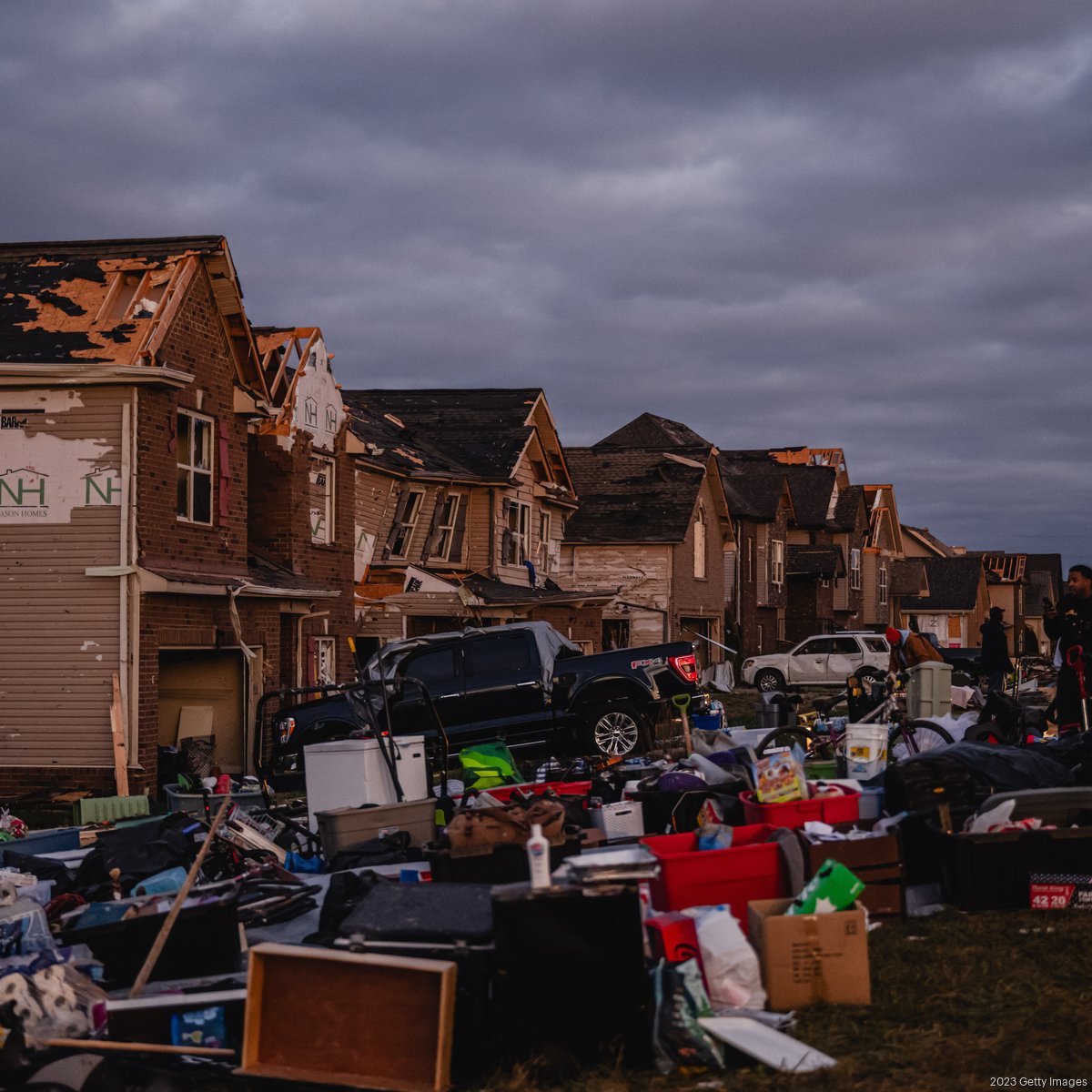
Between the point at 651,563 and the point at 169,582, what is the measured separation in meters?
28.3

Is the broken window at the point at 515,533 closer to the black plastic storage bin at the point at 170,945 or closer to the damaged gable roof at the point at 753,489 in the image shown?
the damaged gable roof at the point at 753,489

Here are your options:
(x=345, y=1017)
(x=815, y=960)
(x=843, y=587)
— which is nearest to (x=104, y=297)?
(x=345, y=1017)

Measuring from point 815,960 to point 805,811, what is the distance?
2.10 metres

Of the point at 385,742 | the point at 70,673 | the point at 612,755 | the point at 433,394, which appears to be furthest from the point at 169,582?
the point at 433,394

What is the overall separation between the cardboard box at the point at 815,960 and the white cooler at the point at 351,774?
18.6ft

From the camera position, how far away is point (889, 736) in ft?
43.0

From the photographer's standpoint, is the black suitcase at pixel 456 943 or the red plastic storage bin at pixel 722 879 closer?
the black suitcase at pixel 456 943

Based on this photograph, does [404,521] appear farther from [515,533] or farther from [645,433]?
[645,433]

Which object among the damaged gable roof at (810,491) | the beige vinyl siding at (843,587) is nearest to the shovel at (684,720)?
the damaged gable roof at (810,491)

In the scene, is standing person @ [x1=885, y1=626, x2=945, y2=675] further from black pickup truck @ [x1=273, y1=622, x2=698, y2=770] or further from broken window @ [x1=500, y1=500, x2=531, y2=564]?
broken window @ [x1=500, y1=500, x2=531, y2=564]

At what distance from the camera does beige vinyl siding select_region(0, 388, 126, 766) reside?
18750mm

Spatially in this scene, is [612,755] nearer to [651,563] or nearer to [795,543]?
[651,563]

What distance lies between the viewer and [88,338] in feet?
63.0

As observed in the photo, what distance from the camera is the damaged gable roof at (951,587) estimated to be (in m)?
82.8
